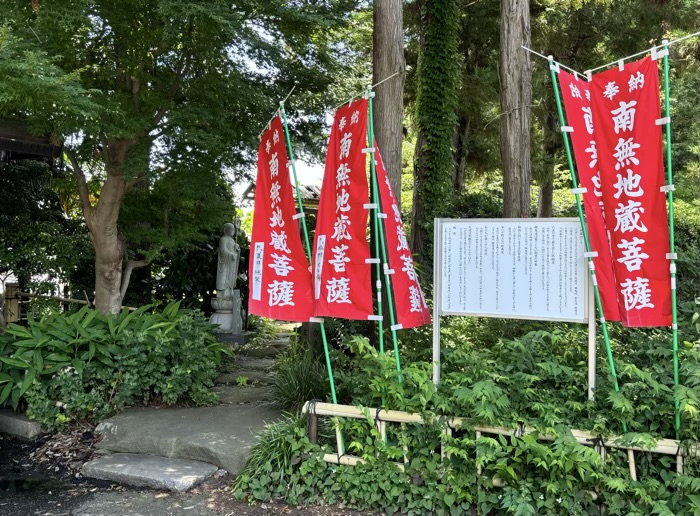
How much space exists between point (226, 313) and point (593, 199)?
7.38 m

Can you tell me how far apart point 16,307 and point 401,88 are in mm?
6993

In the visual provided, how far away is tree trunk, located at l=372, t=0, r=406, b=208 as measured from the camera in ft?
20.2

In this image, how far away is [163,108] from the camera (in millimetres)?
7062

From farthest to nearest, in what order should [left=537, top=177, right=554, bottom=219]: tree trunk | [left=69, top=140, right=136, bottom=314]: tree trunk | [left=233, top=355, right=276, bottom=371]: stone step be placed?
[left=537, top=177, right=554, bottom=219]: tree trunk, [left=233, top=355, right=276, bottom=371]: stone step, [left=69, top=140, right=136, bottom=314]: tree trunk

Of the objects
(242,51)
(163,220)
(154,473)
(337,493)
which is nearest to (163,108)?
(242,51)

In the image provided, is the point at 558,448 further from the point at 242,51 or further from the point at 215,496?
the point at 242,51

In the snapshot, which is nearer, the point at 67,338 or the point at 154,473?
the point at 154,473

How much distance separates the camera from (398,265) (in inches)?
189

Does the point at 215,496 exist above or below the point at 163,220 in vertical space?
below

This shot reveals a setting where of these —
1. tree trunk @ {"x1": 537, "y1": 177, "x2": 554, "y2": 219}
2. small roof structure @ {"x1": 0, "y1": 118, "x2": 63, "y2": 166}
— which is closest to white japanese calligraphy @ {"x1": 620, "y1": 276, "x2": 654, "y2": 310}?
small roof structure @ {"x1": 0, "y1": 118, "x2": 63, "y2": 166}

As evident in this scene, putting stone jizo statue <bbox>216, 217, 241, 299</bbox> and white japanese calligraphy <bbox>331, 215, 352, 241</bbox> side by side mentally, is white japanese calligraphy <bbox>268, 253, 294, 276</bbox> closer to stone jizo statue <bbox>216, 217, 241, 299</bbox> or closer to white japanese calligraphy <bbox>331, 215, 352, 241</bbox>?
white japanese calligraphy <bbox>331, 215, 352, 241</bbox>

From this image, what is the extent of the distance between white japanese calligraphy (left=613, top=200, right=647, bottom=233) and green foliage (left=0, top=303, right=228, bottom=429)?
444 cm

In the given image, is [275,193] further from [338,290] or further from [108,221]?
[108,221]

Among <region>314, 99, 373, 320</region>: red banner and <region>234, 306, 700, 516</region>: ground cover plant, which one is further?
<region>314, 99, 373, 320</region>: red banner
